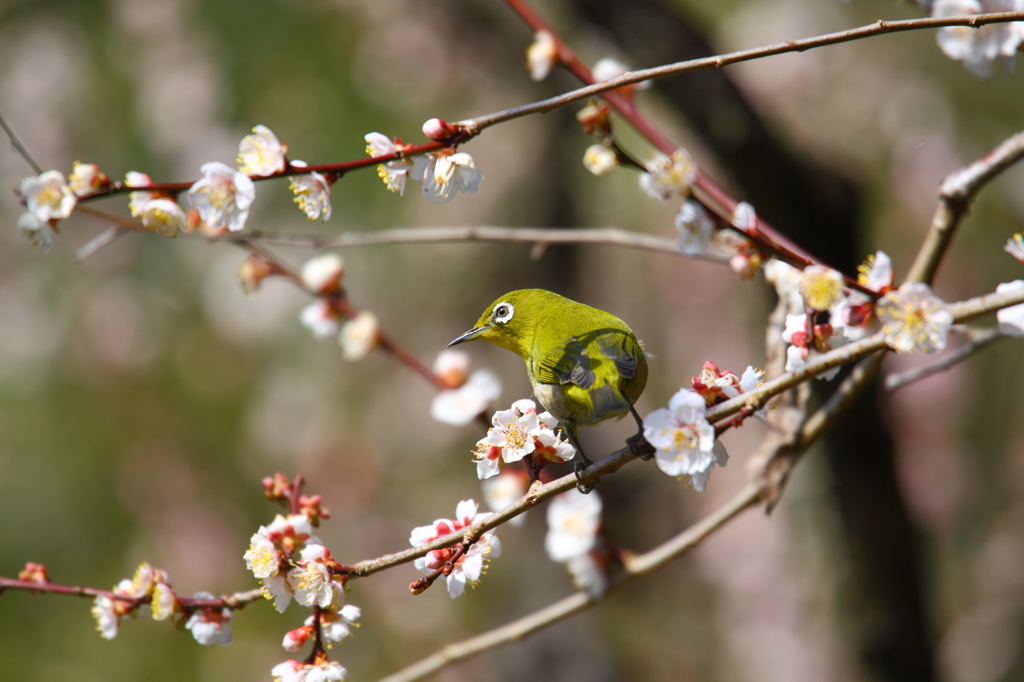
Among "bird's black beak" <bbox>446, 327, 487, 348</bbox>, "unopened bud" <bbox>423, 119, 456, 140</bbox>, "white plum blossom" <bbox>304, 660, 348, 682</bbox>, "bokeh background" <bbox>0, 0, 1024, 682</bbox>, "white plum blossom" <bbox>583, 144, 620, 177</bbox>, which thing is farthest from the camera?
"bokeh background" <bbox>0, 0, 1024, 682</bbox>

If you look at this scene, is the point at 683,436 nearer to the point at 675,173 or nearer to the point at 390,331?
the point at 675,173

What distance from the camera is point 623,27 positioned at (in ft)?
7.29

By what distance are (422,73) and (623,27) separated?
3154 mm

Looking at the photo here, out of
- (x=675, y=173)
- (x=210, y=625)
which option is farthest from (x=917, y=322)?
(x=210, y=625)

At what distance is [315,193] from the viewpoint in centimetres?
114

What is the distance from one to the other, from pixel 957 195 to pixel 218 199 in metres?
1.08

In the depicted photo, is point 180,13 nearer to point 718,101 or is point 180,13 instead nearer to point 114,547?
point 114,547

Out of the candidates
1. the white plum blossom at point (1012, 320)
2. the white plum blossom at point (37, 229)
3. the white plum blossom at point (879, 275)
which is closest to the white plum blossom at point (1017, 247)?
the white plum blossom at point (1012, 320)

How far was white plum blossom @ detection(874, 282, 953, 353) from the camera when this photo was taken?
910mm

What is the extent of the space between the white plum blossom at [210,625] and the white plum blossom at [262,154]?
632mm

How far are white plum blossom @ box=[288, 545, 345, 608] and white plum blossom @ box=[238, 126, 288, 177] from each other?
53 cm

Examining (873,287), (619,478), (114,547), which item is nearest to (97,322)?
(114,547)

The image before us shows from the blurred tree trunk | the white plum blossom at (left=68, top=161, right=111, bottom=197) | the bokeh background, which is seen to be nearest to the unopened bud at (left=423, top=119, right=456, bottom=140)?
the white plum blossom at (left=68, top=161, right=111, bottom=197)

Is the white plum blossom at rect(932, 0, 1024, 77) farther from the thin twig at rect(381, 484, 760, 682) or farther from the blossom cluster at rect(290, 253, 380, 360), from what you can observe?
the blossom cluster at rect(290, 253, 380, 360)
